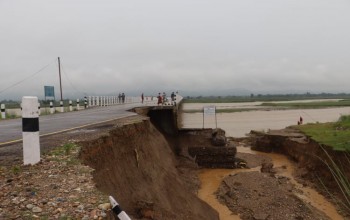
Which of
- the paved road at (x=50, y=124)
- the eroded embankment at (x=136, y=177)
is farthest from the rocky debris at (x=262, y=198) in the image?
the paved road at (x=50, y=124)

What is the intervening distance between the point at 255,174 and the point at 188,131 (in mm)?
8244

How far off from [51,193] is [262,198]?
485 inches

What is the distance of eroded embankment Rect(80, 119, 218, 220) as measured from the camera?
263 inches

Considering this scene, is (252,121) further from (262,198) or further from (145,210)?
(145,210)

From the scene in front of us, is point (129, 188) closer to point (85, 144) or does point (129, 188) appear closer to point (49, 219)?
point (85, 144)

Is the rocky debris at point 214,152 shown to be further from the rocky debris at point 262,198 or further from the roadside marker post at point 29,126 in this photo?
the roadside marker post at point 29,126

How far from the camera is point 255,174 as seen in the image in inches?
756

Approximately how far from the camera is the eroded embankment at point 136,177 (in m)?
6.68

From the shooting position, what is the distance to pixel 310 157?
2102 centimetres

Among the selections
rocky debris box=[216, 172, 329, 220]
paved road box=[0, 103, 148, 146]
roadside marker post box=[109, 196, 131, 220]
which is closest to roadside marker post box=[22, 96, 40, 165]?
roadside marker post box=[109, 196, 131, 220]

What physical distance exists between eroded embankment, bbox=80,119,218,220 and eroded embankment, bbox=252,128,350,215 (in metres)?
4.67

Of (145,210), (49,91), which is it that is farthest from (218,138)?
(145,210)

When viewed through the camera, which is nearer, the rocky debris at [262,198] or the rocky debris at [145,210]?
the rocky debris at [145,210]

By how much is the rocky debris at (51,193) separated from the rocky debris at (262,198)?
9616 millimetres
